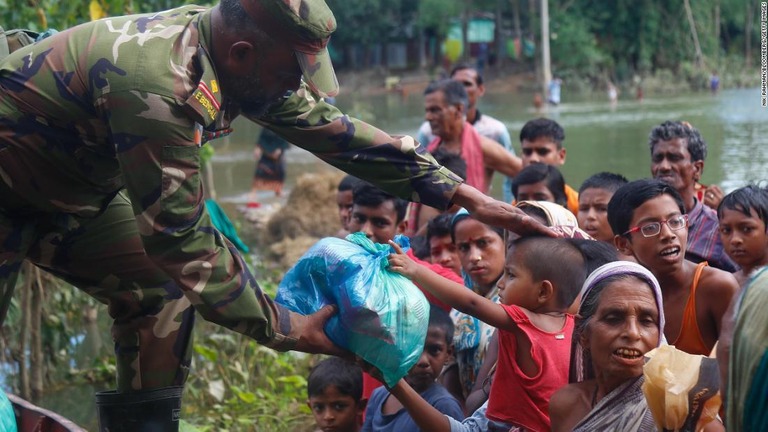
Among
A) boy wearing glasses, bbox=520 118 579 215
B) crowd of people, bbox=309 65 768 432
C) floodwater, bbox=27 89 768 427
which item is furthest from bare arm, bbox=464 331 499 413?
floodwater, bbox=27 89 768 427

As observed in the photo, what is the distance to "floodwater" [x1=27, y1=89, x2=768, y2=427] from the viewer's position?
10.0m

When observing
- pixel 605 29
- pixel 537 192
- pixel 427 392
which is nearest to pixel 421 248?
pixel 537 192

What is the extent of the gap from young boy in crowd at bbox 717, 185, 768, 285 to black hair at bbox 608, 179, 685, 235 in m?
0.29

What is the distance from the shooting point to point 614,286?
2865mm

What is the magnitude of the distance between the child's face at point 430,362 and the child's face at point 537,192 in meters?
1.30

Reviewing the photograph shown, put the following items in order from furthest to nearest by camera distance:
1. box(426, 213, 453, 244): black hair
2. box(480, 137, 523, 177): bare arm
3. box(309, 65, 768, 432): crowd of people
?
box(480, 137, 523, 177): bare arm
box(426, 213, 453, 244): black hair
box(309, 65, 768, 432): crowd of people

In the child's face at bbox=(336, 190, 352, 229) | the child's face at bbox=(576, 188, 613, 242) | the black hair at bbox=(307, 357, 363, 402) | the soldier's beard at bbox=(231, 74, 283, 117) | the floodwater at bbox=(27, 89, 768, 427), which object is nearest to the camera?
A: the soldier's beard at bbox=(231, 74, 283, 117)

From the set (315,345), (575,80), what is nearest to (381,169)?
(315,345)

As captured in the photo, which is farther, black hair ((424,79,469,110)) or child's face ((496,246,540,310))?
black hair ((424,79,469,110))

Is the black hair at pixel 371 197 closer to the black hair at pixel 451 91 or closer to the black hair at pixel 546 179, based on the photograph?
the black hair at pixel 546 179

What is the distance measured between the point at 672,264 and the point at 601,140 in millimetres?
12864

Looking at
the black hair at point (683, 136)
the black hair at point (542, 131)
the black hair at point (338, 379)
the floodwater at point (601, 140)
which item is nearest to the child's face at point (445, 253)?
the black hair at point (338, 379)

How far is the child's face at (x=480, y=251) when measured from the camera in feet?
13.7

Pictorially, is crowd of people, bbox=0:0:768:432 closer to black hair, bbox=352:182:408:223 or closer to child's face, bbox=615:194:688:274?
child's face, bbox=615:194:688:274
